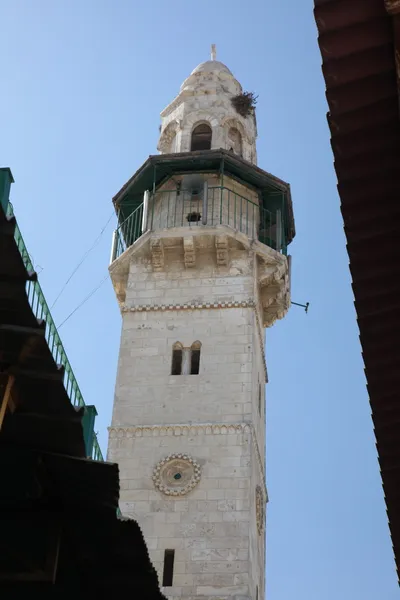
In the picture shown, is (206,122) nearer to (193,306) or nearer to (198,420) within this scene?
(193,306)

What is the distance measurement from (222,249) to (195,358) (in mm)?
3251

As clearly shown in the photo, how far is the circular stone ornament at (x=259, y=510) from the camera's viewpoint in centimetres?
2371

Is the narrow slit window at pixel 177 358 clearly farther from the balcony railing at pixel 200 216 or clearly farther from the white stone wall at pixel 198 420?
the balcony railing at pixel 200 216

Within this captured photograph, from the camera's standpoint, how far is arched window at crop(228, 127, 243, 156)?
31312mm

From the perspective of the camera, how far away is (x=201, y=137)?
103 ft

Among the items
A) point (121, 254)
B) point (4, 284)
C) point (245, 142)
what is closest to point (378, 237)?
point (4, 284)

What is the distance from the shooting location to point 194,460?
23.0 m

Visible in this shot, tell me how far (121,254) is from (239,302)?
388 centimetres

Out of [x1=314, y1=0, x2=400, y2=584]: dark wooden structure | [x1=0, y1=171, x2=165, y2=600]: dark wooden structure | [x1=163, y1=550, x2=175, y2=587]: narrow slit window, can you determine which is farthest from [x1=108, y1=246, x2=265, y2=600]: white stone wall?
[x1=314, y1=0, x2=400, y2=584]: dark wooden structure

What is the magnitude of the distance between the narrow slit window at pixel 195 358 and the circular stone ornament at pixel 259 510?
128 inches

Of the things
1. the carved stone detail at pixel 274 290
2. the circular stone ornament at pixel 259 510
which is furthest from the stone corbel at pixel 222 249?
the circular stone ornament at pixel 259 510

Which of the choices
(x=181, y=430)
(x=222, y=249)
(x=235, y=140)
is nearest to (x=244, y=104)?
(x=235, y=140)

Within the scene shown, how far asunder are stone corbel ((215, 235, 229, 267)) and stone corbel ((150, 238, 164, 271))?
1509mm

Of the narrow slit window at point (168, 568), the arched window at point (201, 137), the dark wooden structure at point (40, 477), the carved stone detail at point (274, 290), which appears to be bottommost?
the dark wooden structure at point (40, 477)
